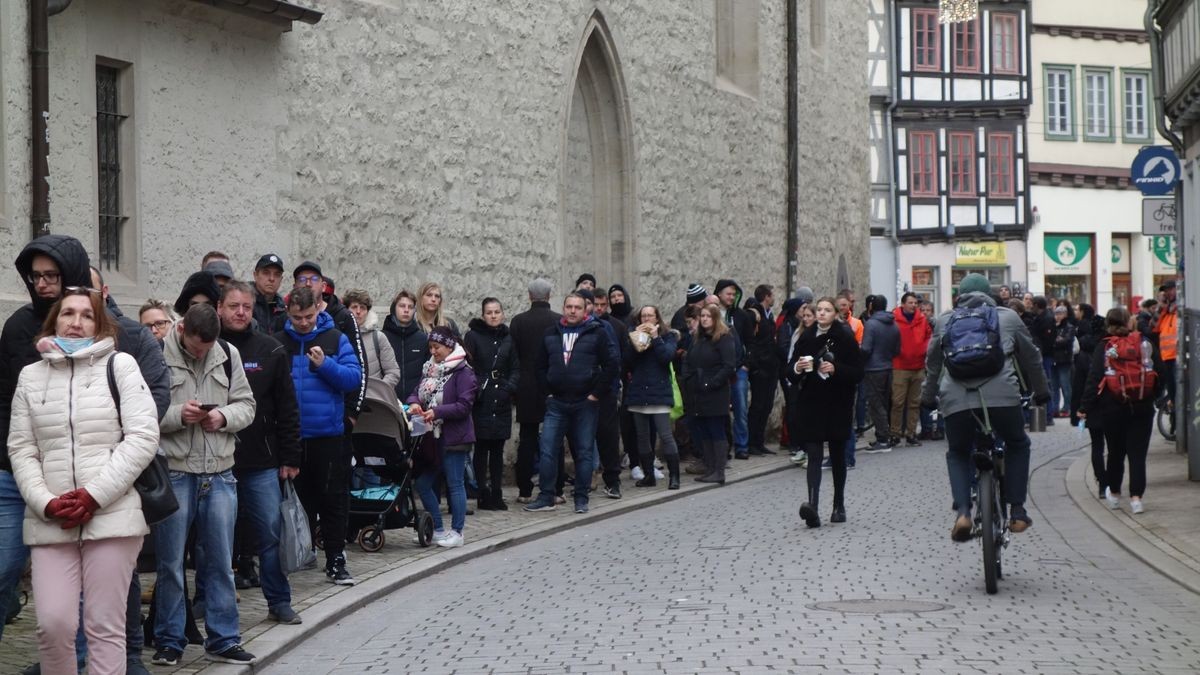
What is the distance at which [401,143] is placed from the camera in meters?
16.5

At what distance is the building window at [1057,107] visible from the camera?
50.9 m

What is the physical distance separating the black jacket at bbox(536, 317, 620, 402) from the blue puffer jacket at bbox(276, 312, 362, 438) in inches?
196

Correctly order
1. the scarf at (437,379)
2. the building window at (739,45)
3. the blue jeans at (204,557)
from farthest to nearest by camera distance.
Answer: the building window at (739,45) < the scarf at (437,379) < the blue jeans at (204,557)

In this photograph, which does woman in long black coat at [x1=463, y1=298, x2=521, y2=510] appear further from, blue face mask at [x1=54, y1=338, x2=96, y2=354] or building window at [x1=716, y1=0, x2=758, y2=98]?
building window at [x1=716, y1=0, x2=758, y2=98]

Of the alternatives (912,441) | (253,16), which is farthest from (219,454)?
(912,441)

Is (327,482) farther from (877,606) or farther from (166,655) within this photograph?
(877,606)

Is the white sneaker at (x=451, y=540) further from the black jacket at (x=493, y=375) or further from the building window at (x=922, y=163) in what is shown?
the building window at (x=922, y=163)

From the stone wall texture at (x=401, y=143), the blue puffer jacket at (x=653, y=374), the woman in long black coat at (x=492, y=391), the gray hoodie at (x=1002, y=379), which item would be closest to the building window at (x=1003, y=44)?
the stone wall texture at (x=401, y=143)

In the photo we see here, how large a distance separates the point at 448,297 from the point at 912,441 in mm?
8067

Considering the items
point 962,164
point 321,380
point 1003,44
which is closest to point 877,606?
point 321,380

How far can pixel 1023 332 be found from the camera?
35.8 feet

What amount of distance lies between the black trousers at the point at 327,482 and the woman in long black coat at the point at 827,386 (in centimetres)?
449

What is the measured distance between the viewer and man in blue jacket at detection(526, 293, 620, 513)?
1523 centimetres

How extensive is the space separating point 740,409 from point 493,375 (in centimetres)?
596
